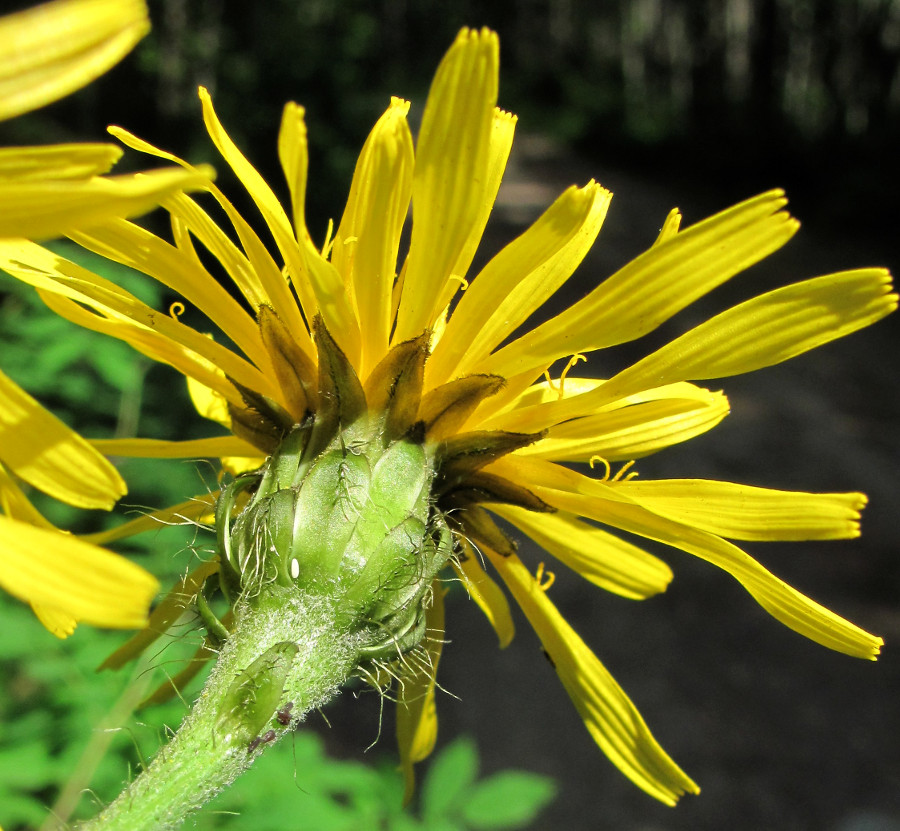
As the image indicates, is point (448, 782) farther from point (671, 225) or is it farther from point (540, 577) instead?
point (671, 225)

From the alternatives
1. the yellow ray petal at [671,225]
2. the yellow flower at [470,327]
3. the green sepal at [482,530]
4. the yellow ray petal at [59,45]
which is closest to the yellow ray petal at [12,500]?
the yellow flower at [470,327]

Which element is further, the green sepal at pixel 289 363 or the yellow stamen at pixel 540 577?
the yellow stamen at pixel 540 577

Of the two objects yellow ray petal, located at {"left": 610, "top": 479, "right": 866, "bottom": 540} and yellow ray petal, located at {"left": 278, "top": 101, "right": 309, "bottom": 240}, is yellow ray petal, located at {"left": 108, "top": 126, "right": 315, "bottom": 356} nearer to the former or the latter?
yellow ray petal, located at {"left": 278, "top": 101, "right": 309, "bottom": 240}

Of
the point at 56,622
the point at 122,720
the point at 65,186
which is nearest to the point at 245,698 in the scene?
the point at 56,622

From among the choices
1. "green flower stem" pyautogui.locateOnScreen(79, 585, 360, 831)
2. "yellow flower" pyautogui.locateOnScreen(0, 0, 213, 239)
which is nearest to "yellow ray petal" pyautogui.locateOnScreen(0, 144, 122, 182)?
"yellow flower" pyautogui.locateOnScreen(0, 0, 213, 239)

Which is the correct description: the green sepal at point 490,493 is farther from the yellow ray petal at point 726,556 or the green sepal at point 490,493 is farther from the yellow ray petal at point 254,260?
the yellow ray petal at point 254,260

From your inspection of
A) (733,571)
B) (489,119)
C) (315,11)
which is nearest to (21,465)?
(489,119)

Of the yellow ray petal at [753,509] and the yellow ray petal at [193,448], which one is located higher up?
the yellow ray petal at [193,448]
